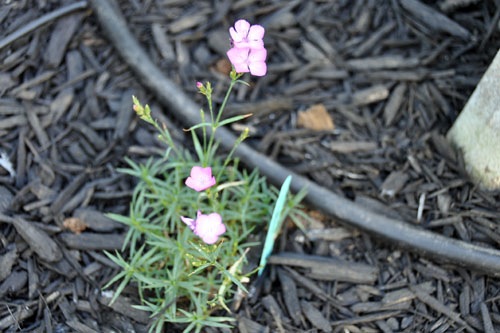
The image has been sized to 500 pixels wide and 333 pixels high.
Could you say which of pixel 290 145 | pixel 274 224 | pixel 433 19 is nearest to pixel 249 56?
pixel 274 224

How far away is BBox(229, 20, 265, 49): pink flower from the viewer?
1.62 meters

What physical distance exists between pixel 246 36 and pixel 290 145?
0.82m

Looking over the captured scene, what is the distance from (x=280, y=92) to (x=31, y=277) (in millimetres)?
Answer: 1302

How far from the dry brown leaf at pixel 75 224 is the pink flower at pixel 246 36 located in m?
1.00

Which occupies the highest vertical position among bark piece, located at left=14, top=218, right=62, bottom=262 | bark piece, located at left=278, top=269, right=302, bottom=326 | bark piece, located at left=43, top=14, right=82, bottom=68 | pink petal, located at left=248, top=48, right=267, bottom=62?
pink petal, located at left=248, top=48, right=267, bottom=62

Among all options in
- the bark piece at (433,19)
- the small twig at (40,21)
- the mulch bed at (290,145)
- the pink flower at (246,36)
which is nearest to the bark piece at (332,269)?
the mulch bed at (290,145)

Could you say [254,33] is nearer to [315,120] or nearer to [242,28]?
[242,28]

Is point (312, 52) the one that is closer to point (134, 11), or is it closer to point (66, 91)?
point (134, 11)

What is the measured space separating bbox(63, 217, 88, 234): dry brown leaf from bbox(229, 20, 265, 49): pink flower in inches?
39.3

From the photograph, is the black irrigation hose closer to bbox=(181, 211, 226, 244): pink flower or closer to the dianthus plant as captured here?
the dianthus plant

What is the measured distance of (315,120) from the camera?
250 cm

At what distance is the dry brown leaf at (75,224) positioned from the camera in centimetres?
218

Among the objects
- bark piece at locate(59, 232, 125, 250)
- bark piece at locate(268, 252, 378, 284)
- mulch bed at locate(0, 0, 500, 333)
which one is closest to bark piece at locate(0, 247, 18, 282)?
mulch bed at locate(0, 0, 500, 333)

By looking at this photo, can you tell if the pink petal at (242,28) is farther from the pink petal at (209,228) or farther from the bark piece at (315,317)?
the bark piece at (315,317)
